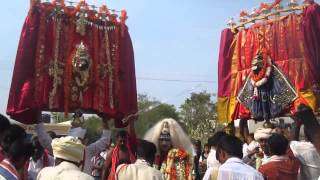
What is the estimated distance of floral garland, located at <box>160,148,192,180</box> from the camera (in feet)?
20.0

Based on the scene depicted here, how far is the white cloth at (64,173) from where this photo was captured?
11.7 feet

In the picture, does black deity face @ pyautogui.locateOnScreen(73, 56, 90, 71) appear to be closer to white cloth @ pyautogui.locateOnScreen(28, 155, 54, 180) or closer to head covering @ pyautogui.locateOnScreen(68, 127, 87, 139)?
head covering @ pyautogui.locateOnScreen(68, 127, 87, 139)

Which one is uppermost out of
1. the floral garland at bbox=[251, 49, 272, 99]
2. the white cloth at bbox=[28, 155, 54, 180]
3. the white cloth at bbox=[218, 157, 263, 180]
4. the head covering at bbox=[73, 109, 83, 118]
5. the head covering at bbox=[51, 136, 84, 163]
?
the floral garland at bbox=[251, 49, 272, 99]

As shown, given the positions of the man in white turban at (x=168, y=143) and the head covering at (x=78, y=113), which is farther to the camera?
the head covering at (x=78, y=113)

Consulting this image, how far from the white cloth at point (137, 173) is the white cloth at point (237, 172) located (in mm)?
613

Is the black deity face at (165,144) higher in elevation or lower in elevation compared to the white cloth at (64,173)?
lower

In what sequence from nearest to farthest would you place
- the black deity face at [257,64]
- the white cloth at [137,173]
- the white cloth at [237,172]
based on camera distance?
the white cloth at [237,172] < the white cloth at [137,173] < the black deity face at [257,64]

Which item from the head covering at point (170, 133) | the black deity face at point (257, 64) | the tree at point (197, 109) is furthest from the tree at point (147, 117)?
the tree at point (197, 109)

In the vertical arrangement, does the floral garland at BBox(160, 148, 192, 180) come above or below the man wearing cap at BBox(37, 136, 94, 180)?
below

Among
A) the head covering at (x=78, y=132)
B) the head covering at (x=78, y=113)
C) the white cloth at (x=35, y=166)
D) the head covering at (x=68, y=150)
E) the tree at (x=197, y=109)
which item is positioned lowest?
the tree at (x=197, y=109)

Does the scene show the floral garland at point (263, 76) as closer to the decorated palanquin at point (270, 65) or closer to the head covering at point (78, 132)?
the decorated palanquin at point (270, 65)

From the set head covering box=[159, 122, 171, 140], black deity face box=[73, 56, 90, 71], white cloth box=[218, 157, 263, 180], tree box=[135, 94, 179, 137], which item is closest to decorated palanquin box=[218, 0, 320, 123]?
tree box=[135, 94, 179, 137]

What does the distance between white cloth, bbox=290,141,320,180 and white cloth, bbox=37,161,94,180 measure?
81.0 inches

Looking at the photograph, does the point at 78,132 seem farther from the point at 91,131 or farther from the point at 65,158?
the point at 91,131
